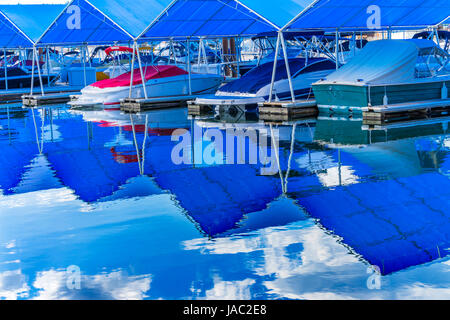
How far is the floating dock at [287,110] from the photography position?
21.9 meters

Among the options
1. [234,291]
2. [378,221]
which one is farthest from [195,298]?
[378,221]

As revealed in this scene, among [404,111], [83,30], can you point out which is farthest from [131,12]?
[404,111]

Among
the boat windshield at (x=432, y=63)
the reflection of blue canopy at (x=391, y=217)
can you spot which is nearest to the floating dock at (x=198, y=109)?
the boat windshield at (x=432, y=63)

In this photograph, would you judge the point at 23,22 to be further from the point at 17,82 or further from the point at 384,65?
the point at 384,65

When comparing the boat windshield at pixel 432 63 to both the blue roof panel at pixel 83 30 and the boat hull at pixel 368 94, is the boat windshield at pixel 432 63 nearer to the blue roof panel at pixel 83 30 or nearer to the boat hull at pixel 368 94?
the boat hull at pixel 368 94

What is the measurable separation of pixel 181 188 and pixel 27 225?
9.41 ft

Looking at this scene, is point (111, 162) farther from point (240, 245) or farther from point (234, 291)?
point (234, 291)

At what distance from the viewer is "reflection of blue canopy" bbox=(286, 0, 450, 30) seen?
70.8ft

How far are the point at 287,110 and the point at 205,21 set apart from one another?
284 inches

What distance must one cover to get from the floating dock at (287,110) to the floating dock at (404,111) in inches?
112

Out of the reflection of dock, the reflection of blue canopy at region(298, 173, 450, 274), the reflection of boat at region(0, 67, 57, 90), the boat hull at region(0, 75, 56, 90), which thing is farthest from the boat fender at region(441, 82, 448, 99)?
the boat hull at region(0, 75, 56, 90)

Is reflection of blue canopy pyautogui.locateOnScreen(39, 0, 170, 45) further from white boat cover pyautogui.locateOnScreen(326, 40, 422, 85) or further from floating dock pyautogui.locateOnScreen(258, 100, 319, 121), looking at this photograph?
white boat cover pyautogui.locateOnScreen(326, 40, 422, 85)

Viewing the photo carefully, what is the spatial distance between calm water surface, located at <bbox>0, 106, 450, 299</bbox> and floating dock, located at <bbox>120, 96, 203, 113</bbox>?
10967 mm

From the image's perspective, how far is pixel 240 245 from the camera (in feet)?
25.4
